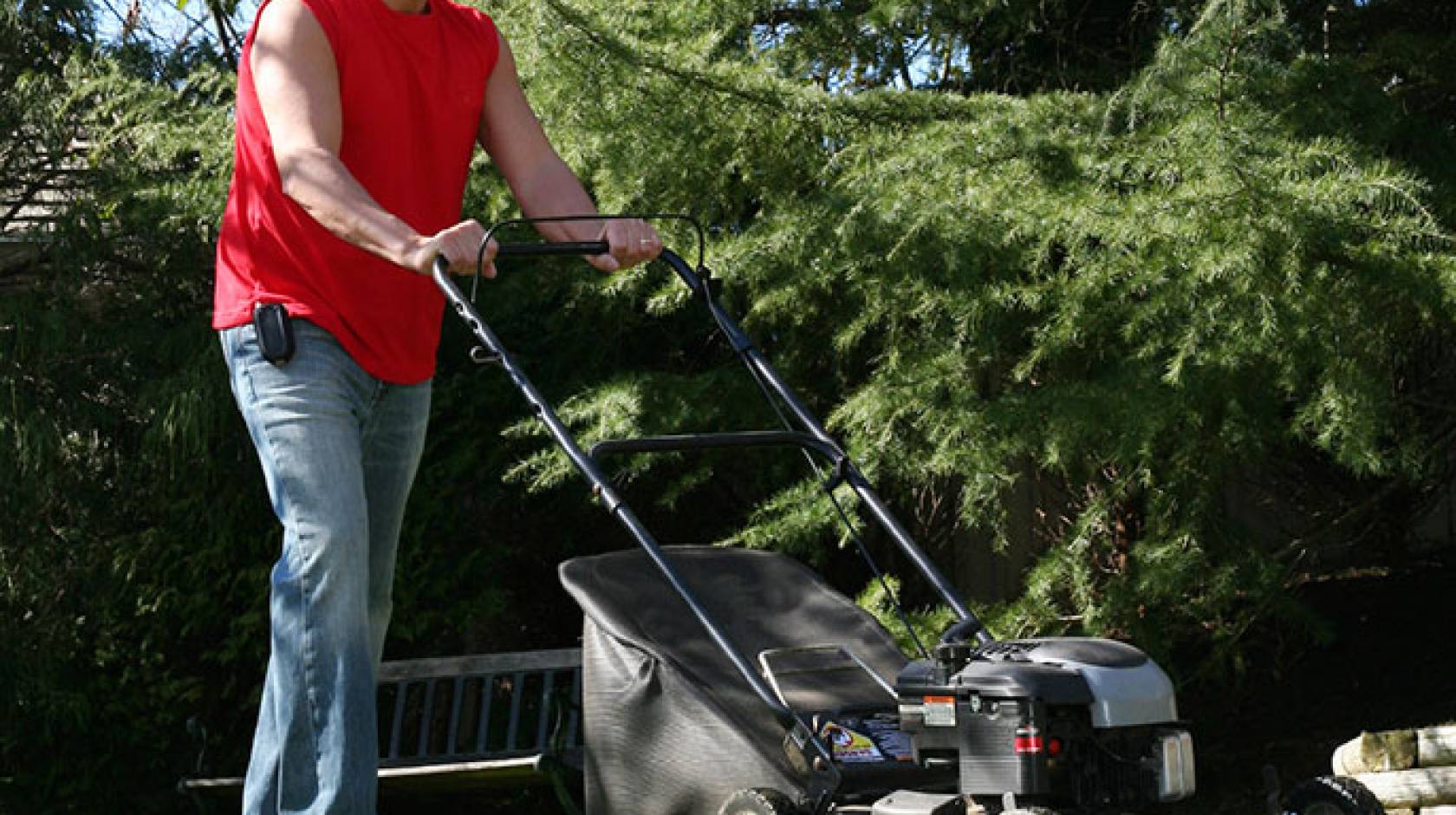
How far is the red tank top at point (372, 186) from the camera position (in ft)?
8.91

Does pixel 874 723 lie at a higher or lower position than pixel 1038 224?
lower

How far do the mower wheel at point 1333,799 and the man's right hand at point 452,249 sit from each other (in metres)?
1.43

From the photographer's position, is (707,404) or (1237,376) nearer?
(1237,376)

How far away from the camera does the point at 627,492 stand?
5332mm

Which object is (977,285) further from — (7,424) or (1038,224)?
(7,424)

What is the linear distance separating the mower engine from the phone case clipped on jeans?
102 cm

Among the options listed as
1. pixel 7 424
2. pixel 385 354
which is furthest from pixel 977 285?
pixel 7 424

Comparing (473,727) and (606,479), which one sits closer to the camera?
(606,479)

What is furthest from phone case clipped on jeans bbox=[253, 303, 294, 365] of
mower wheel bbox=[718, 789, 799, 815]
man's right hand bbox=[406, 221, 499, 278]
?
mower wheel bbox=[718, 789, 799, 815]

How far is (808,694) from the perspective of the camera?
11.1 feet

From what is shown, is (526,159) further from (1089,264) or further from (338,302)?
(1089,264)

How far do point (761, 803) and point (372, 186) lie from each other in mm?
1089

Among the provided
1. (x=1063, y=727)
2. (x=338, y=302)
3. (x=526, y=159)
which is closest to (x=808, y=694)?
(x=1063, y=727)

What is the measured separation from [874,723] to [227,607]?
2.67 m
